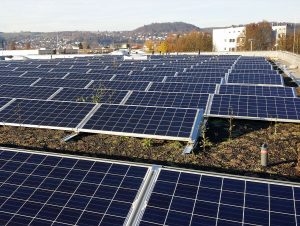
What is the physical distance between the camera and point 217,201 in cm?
791

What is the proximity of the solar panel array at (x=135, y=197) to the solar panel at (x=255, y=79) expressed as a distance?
21904 mm

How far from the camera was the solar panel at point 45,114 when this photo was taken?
1628 cm

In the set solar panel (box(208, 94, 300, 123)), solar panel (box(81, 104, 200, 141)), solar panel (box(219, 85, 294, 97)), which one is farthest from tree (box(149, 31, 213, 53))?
solar panel (box(81, 104, 200, 141))

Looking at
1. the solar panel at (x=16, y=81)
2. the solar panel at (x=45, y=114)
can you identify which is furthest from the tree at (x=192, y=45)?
the solar panel at (x=45, y=114)

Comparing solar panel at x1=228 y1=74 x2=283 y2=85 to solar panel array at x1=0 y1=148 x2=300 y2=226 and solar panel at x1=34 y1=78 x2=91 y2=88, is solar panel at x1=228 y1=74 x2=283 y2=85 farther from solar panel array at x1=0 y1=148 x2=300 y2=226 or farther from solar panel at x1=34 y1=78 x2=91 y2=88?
solar panel array at x1=0 y1=148 x2=300 y2=226

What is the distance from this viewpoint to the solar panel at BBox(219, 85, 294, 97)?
21.3 meters

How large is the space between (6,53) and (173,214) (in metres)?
101

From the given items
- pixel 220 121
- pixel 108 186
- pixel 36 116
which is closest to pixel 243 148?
pixel 220 121

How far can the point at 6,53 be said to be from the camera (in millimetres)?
97375

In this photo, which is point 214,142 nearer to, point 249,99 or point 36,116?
point 249,99

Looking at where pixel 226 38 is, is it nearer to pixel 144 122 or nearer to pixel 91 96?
pixel 91 96

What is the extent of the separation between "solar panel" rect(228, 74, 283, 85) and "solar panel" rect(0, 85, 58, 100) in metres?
16.0

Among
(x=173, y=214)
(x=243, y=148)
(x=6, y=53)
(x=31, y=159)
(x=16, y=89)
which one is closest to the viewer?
(x=173, y=214)

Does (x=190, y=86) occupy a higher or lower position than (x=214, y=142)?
higher
